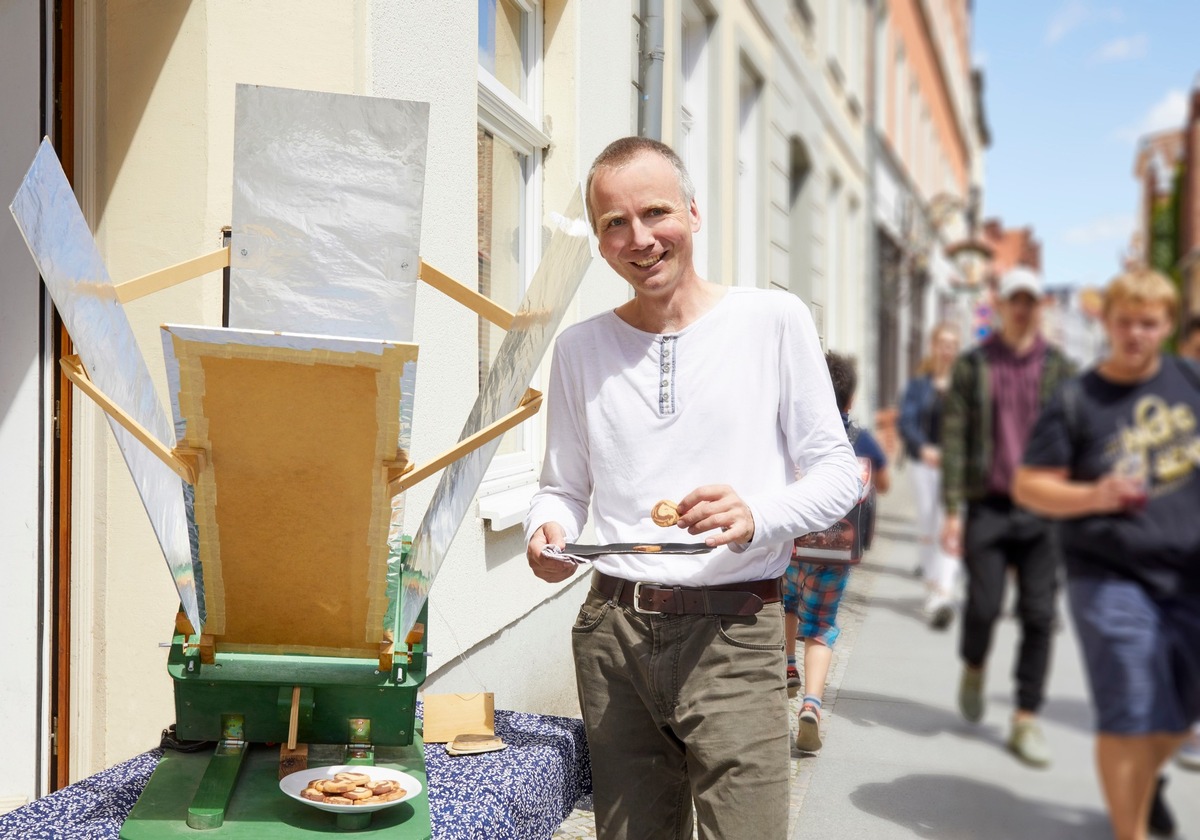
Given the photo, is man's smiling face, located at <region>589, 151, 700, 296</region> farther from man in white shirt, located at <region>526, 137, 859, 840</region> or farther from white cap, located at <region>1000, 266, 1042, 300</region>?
white cap, located at <region>1000, 266, 1042, 300</region>

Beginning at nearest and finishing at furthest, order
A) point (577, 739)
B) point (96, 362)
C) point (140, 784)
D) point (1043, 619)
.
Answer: point (1043, 619) → point (96, 362) → point (140, 784) → point (577, 739)

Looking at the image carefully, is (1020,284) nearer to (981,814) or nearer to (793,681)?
(981,814)

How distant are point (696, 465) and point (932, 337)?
2.75ft

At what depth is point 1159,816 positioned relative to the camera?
711 mm

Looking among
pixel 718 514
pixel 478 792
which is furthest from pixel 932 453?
pixel 478 792

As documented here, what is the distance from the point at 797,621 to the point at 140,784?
1.41m

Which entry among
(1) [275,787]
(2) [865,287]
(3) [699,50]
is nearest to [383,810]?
(1) [275,787]

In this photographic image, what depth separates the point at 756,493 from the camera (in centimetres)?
154

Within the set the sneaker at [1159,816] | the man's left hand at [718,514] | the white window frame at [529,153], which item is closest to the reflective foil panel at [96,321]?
the man's left hand at [718,514]

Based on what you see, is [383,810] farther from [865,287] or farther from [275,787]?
[865,287]

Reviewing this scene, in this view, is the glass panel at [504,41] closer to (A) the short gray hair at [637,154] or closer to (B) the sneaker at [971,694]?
(A) the short gray hair at [637,154]

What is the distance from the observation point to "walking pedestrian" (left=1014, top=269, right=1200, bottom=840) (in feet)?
2.04

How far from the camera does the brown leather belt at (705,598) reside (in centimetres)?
155

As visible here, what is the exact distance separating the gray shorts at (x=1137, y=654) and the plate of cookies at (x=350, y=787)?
1.30 meters
